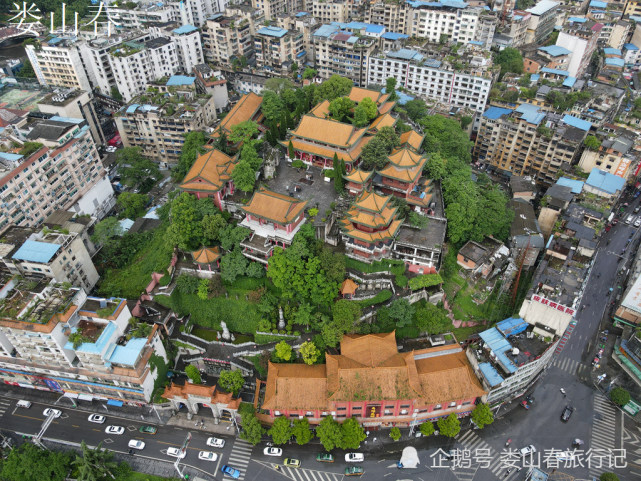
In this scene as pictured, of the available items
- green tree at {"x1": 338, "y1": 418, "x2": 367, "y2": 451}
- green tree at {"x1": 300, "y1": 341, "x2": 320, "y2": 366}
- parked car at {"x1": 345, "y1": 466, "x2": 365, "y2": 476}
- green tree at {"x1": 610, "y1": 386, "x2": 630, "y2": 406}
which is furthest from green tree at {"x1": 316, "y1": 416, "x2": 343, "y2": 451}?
green tree at {"x1": 610, "y1": 386, "x2": 630, "y2": 406}

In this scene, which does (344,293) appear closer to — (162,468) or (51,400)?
(162,468)

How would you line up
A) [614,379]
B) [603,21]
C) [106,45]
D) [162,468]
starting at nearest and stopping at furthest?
1. [162,468]
2. [614,379]
3. [106,45]
4. [603,21]

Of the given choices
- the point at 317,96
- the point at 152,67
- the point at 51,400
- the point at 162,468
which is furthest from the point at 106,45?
the point at 162,468

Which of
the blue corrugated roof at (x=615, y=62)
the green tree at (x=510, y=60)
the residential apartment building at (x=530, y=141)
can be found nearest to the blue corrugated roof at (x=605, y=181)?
the residential apartment building at (x=530, y=141)

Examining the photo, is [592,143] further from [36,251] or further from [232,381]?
[36,251]

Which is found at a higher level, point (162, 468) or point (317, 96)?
point (317, 96)

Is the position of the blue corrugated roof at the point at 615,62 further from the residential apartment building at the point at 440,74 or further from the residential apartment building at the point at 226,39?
the residential apartment building at the point at 226,39

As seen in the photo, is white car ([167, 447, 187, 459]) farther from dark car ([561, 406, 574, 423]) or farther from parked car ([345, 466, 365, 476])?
dark car ([561, 406, 574, 423])
